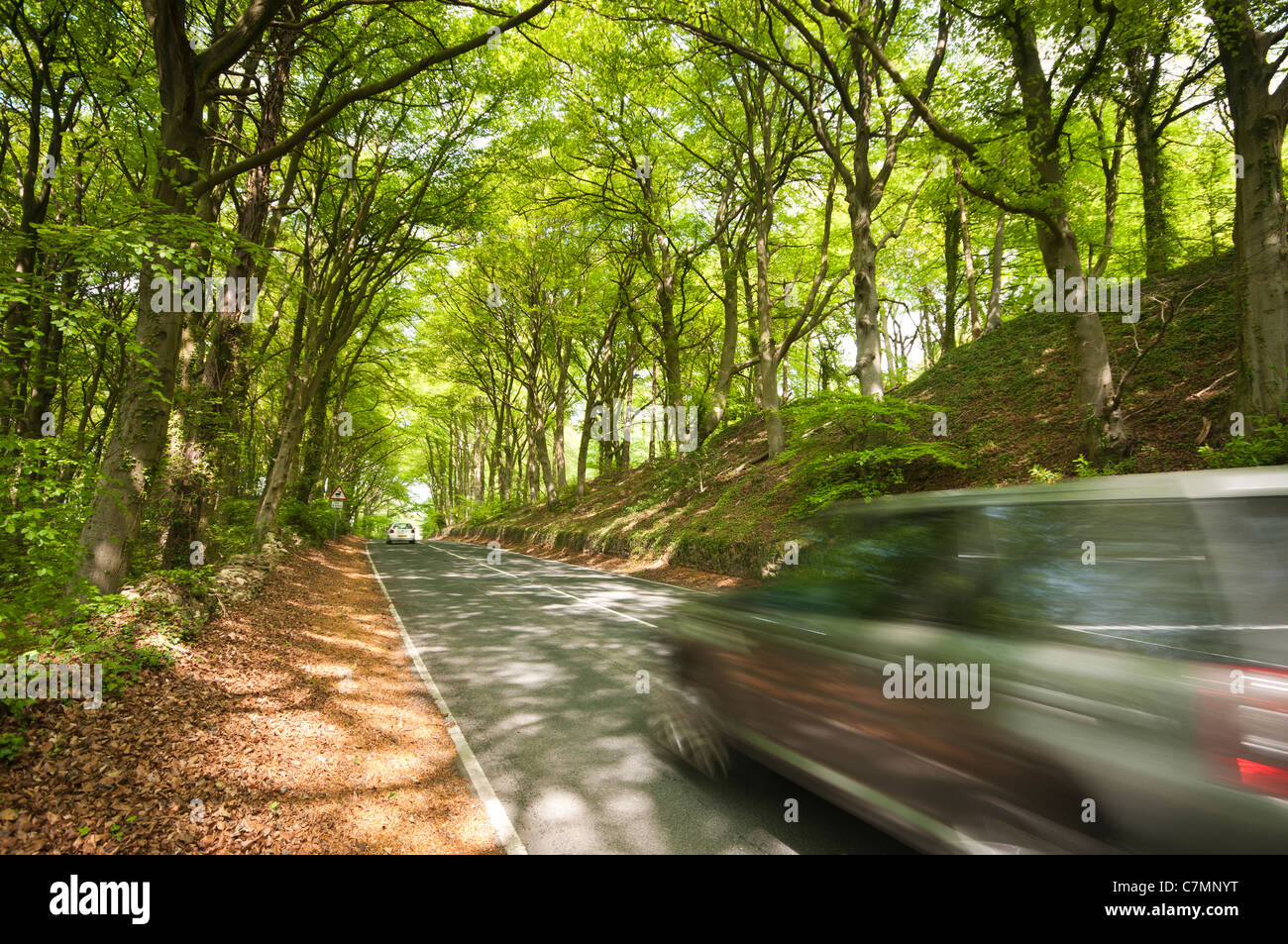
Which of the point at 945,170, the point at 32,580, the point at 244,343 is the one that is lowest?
the point at 32,580

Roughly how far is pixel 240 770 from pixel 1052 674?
5.05 metres

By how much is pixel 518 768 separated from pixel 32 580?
13.1 ft

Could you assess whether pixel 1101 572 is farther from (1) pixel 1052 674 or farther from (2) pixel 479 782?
(2) pixel 479 782

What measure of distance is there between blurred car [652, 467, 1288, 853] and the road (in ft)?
1.25

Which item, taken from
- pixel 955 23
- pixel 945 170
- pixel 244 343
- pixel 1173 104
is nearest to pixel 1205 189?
pixel 1173 104

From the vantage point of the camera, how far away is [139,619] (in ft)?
17.6

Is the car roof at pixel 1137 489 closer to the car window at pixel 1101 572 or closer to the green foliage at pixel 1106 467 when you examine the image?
the car window at pixel 1101 572

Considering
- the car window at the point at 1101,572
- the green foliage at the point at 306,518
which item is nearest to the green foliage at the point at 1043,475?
the car window at the point at 1101,572

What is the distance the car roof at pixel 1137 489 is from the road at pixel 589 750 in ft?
6.42

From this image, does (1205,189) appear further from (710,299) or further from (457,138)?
(457,138)

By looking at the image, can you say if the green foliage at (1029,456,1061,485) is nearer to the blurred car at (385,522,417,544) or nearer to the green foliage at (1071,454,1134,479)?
the green foliage at (1071,454,1134,479)

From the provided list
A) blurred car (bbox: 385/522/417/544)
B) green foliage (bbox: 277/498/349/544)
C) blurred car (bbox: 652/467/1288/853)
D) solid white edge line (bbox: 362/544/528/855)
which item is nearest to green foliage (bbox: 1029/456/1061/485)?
blurred car (bbox: 652/467/1288/853)

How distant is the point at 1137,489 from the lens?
7.92ft

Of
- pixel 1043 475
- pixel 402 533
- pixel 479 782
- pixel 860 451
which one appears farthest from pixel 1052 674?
pixel 402 533
